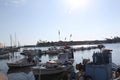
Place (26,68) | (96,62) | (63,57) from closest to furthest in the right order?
(96,62), (63,57), (26,68)

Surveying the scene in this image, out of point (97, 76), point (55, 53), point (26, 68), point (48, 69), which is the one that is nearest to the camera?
point (97, 76)

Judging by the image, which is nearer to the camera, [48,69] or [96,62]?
[96,62]

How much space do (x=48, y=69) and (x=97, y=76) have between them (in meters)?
16.4

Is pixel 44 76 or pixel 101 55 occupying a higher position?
pixel 101 55

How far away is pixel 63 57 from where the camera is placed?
48312mm

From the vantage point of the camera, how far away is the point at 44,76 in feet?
119

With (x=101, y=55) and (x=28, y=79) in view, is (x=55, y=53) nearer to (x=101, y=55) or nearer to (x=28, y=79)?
(x=28, y=79)

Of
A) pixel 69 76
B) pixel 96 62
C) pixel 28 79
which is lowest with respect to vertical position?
pixel 28 79

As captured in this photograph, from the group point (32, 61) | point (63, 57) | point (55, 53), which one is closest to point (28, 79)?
point (63, 57)

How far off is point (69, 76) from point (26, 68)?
30.1 metres

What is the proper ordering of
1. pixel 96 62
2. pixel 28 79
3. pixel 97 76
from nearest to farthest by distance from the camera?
pixel 97 76 < pixel 96 62 < pixel 28 79

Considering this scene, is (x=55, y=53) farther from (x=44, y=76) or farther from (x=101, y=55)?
(x=101, y=55)

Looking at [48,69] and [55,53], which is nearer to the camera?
[48,69]

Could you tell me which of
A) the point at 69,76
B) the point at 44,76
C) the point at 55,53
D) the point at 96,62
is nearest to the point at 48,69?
the point at 44,76
